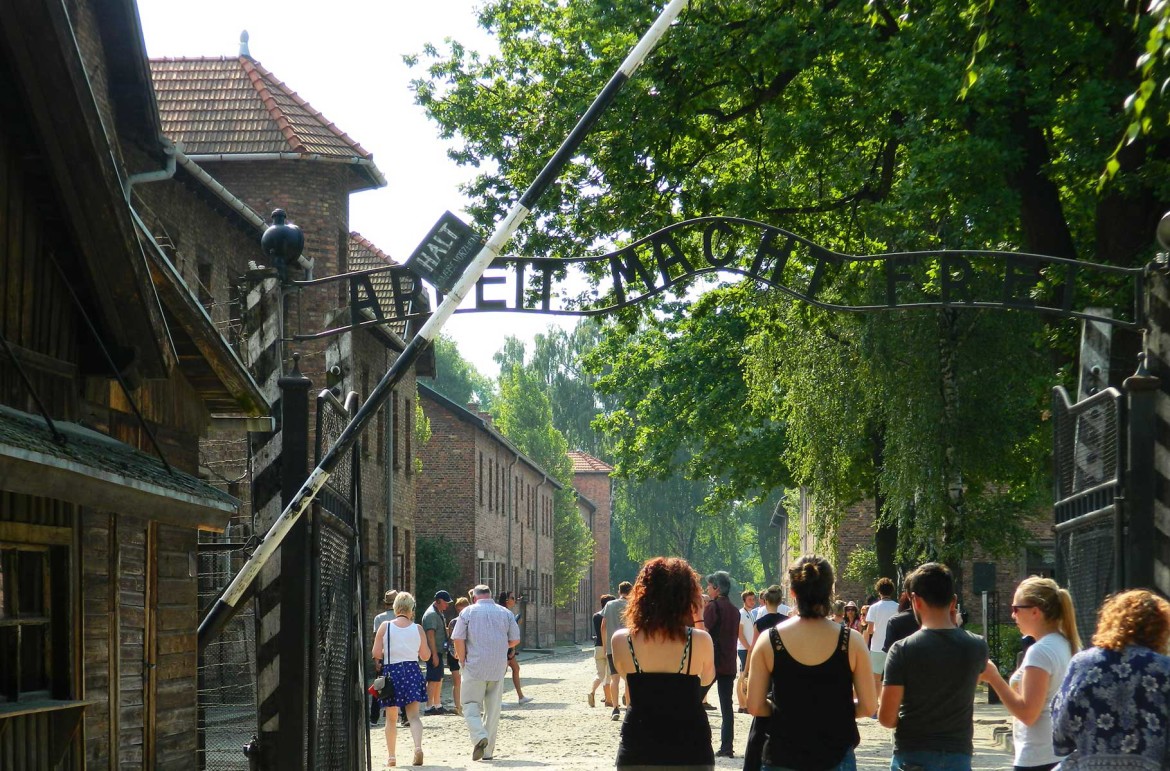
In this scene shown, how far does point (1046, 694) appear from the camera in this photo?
23.9 ft

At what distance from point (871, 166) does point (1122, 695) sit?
15204 mm

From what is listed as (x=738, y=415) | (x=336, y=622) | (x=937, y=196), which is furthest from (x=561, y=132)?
(x=738, y=415)

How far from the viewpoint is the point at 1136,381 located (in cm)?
806

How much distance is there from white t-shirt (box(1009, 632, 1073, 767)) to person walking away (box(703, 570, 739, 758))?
10834 millimetres

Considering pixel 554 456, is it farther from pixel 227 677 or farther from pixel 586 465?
pixel 227 677

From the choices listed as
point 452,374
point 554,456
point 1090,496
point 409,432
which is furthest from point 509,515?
point 1090,496

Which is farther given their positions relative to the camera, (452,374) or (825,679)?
(452,374)

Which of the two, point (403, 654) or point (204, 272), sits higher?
point (204, 272)

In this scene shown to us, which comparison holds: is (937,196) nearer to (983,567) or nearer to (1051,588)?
(1051,588)

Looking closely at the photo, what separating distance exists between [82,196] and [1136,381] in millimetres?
5549

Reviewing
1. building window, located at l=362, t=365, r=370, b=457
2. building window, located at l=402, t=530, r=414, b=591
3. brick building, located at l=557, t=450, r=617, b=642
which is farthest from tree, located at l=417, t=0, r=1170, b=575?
brick building, located at l=557, t=450, r=617, b=642

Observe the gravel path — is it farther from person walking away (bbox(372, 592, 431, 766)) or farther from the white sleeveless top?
the white sleeveless top

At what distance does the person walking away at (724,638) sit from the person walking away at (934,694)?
Result: 35.3ft

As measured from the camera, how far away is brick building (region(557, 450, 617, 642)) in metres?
93.1
